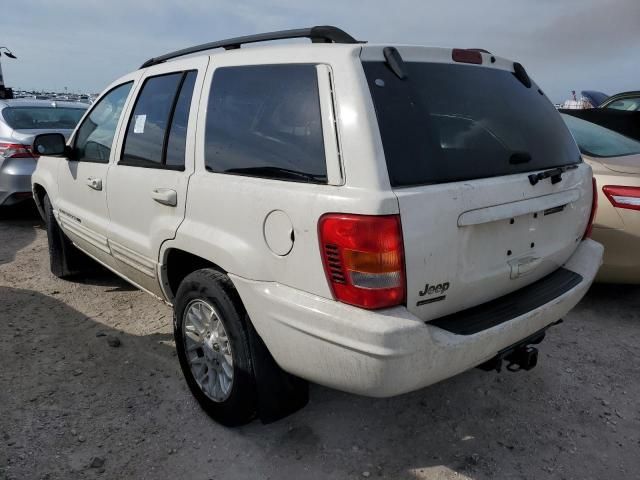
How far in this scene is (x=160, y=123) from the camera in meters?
2.83

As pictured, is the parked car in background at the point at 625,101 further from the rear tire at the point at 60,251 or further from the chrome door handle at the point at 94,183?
the rear tire at the point at 60,251

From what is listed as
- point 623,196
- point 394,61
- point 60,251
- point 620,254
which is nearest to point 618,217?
point 623,196

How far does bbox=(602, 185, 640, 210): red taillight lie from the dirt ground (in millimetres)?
915

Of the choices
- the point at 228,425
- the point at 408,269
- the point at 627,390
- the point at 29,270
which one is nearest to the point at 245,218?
the point at 408,269

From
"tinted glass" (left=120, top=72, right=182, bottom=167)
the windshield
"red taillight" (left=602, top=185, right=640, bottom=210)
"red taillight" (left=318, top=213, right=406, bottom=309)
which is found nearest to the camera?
"red taillight" (left=318, top=213, right=406, bottom=309)

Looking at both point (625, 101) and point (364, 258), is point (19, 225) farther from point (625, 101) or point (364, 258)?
point (625, 101)

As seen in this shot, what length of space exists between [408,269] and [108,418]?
185 centimetres

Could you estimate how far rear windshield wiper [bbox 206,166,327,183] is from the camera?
1.93 metres

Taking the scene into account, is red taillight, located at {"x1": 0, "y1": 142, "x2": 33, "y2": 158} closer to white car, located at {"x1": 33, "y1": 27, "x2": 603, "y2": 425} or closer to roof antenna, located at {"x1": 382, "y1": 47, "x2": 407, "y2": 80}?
white car, located at {"x1": 33, "y1": 27, "x2": 603, "y2": 425}

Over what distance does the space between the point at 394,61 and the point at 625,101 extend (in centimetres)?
640

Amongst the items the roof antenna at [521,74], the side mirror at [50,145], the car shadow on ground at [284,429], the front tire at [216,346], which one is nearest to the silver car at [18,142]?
the side mirror at [50,145]

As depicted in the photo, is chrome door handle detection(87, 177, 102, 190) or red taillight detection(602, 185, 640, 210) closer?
chrome door handle detection(87, 177, 102, 190)

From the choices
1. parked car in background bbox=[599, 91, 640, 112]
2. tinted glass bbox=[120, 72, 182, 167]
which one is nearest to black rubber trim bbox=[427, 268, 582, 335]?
tinted glass bbox=[120, 72, 182, 167]

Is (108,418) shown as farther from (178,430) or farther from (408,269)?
(408,269)
